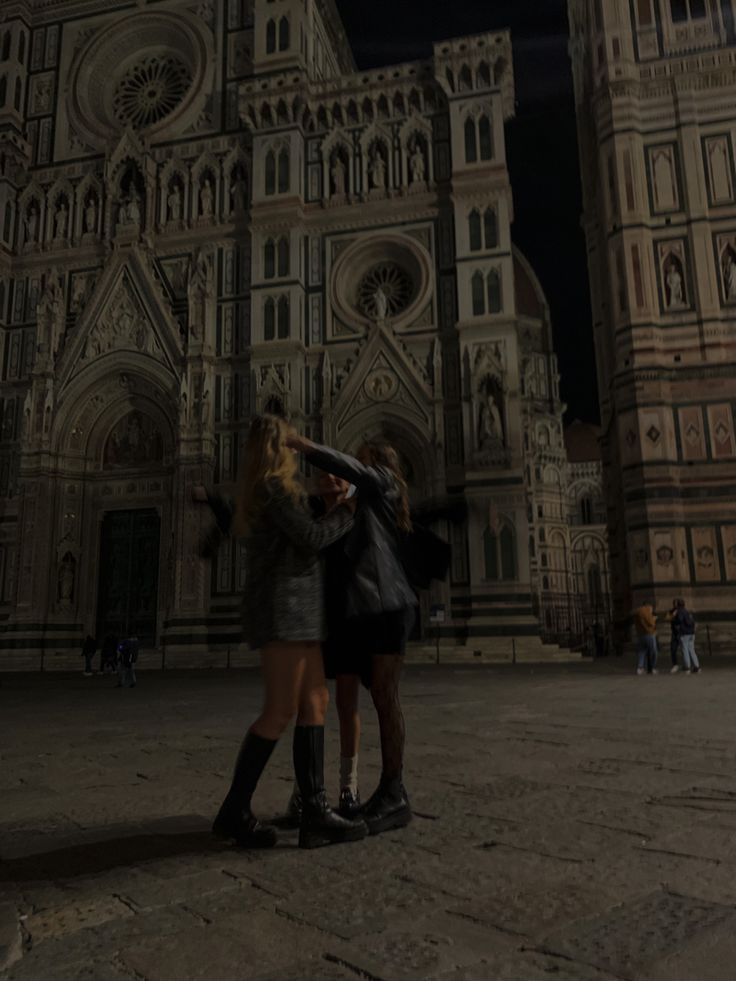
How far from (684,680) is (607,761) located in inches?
306

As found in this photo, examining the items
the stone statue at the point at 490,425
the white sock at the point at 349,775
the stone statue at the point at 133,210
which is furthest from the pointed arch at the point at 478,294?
the white sock at the point at 349,775

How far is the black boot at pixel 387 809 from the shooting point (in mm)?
3051

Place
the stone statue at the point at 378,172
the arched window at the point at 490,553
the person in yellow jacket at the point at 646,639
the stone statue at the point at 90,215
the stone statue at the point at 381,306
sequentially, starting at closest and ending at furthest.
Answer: the person in yellow jacket at the point at 646,639, the arched window at the point at 490,553, the stone statue at the point at 381,306, the stone statue at the point at 378,172, the stone statue at the point at 90,215

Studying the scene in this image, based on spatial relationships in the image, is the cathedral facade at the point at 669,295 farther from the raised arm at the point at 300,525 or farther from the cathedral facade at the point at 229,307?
the raised arm at the point at 300,525

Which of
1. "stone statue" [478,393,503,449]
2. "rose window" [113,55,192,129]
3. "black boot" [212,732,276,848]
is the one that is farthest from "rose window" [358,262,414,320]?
"black boot" [212,732,276,848]

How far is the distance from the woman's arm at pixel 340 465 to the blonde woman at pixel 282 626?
131 millimetres

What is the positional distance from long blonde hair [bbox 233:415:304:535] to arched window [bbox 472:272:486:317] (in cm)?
1829

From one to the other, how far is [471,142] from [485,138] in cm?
40

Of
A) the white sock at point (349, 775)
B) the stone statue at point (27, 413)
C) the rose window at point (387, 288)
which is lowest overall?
the white sock at point (349, 775)

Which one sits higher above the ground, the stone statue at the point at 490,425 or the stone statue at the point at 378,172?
the stone statue at the point at 378,172

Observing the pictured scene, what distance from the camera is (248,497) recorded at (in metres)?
3.13

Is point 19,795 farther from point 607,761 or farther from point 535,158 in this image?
point 535,158

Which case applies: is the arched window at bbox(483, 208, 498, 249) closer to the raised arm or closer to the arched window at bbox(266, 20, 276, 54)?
the arched window at bbox(266, 20, 276, 54)

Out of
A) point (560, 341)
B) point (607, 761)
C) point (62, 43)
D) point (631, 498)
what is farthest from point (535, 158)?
point (607, 761)
